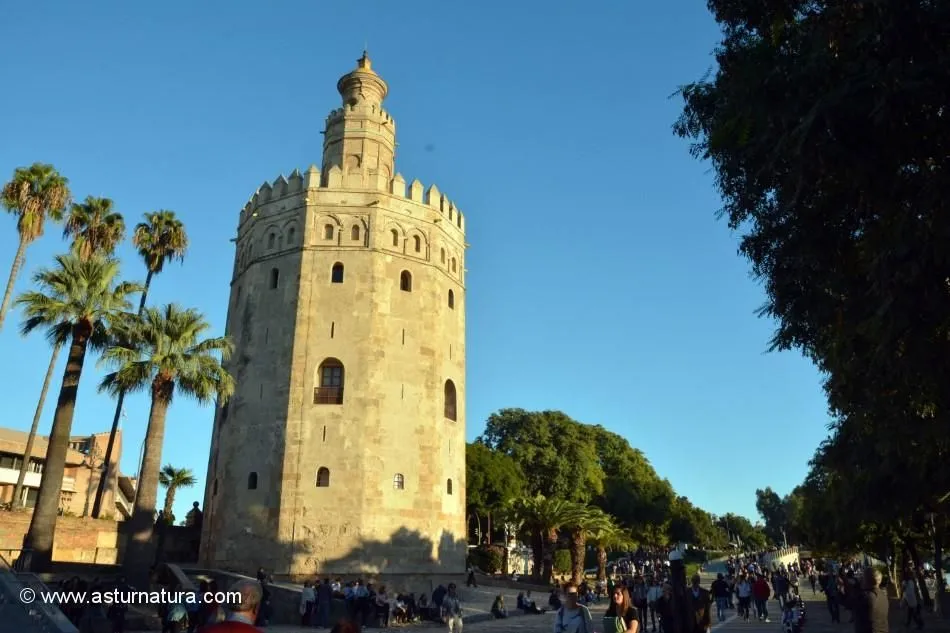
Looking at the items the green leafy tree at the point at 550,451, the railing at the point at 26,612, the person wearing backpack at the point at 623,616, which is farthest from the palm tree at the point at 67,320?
the green leafy tree at the point at 550,451

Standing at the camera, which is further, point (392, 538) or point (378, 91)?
point (378, 91)

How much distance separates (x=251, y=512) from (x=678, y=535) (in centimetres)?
5219

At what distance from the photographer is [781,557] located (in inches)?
2638

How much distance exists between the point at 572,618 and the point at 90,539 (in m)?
25.3

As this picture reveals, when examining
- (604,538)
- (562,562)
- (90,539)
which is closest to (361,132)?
(90,539)

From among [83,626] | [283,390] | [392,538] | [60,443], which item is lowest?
[83,626]

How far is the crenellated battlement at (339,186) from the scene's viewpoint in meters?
27.4

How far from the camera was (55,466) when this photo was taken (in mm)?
20141

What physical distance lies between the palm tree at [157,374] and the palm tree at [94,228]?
7.74 metres

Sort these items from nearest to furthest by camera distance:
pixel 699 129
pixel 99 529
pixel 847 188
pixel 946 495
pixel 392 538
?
pixel 847 188 → pixel 699 129 → pixel 946 495 → pixel 392 538 → pixel 99 529

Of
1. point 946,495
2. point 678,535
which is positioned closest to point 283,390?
point 946,495

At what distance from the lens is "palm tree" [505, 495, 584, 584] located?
109 feet

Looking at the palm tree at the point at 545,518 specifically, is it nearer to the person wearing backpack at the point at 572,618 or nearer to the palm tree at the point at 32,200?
the palm tree at the point at 32,200

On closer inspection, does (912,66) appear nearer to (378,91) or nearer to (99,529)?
(378,91)
